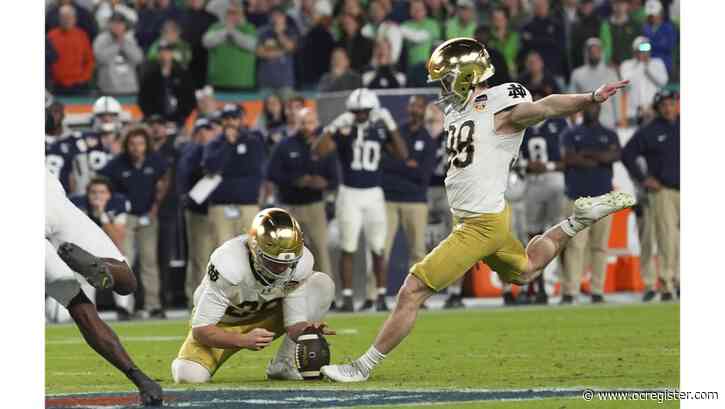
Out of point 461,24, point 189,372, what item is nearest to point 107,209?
point 461,24

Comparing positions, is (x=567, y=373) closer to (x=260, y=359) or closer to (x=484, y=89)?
(x=484, y=89)

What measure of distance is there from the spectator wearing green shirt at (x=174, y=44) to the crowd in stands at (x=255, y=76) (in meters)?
0.03

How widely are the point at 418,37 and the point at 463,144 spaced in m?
9.37

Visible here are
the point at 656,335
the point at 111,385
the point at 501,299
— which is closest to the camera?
the point at 111,385

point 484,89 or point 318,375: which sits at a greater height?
point 484,89

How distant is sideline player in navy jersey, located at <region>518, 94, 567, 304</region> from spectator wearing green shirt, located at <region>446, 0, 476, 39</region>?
2997 millimetres

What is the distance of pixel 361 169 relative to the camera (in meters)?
14.5

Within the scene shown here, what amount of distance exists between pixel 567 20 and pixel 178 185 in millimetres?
6207

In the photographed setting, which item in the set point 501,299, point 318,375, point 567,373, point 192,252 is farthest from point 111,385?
point 501,299

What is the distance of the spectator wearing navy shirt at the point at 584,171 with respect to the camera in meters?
14.6

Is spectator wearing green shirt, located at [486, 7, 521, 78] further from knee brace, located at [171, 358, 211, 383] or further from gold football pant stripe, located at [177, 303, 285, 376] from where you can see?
knee brace, located at [171, 358, 211, 383]

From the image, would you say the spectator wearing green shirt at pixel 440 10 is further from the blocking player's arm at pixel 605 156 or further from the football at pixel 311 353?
the football at pixel 311 353

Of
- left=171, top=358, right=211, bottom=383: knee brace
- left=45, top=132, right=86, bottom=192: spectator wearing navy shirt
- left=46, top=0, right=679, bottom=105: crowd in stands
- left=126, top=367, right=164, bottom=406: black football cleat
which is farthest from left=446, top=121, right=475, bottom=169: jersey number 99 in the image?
left=46, top=0, right=679, bottom=105: crowd in stands

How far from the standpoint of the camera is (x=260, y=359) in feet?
33.2
